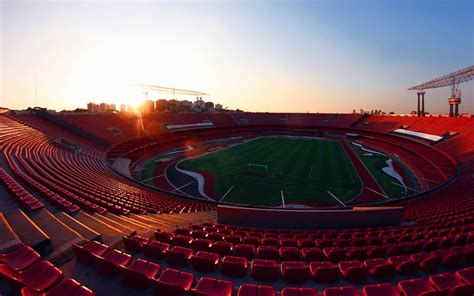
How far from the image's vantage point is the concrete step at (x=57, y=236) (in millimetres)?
5852

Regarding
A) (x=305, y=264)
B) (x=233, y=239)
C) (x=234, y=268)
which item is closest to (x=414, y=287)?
(x=305, y=264)

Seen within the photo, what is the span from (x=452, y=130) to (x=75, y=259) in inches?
1986

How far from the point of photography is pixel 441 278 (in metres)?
5.15

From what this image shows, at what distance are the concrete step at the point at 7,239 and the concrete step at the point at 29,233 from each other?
0.63 feet

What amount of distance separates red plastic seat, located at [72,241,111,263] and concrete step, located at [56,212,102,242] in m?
0.93

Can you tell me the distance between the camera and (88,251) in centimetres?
566

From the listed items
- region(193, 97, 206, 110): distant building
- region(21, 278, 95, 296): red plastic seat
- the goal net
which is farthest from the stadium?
region(193, 97, 206, 110): distant building

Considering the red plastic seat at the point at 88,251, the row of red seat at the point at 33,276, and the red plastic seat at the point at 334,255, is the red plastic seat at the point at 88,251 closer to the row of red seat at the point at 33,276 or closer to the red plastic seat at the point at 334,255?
the row of red seat at the point at 33,276

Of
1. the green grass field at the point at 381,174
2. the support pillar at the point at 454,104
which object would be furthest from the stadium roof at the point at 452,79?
the green grass field at the point at 381,174

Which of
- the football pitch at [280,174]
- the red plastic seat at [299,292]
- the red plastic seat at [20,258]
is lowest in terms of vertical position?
the football pitch at [280,174]

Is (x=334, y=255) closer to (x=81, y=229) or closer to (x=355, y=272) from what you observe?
(x=355, y=272)

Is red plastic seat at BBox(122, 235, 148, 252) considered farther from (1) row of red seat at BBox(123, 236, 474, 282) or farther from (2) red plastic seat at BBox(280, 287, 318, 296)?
(2) red plastic seat at BBox(280, 287, 318, 296)

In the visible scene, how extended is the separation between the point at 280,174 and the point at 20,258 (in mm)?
26161

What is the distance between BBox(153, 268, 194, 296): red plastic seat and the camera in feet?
15.2
